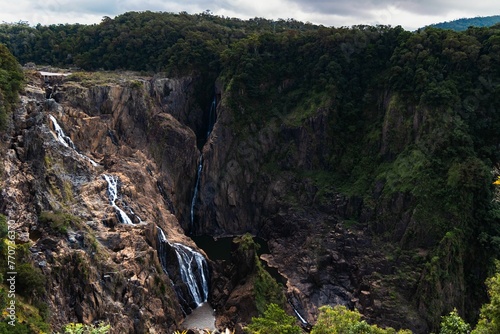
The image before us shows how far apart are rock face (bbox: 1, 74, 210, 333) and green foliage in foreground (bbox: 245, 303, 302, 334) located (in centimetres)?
1018

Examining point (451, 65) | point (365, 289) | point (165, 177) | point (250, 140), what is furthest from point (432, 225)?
point (165, 177)

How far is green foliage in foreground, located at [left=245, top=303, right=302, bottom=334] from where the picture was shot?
96.9 feet

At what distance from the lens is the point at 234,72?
72062mm

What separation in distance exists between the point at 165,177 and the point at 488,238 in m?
39.8

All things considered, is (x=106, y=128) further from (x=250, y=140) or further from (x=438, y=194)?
(x=438, y=194)

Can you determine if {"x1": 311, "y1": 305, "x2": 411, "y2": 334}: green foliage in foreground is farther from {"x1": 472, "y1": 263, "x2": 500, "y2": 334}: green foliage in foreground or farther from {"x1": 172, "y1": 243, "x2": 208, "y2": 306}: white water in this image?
{"x1": 172, "y1": 243, "x2": 208, "y2": 306}: white water

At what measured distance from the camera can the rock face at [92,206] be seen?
33.0 meters

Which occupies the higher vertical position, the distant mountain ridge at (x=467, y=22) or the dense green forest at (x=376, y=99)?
the distant mountain ridge at (x=467, y=22)

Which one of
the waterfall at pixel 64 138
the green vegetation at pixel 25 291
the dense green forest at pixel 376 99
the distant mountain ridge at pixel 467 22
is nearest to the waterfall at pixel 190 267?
the waterfall at pixel 64 138

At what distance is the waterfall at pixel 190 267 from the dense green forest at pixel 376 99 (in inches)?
809

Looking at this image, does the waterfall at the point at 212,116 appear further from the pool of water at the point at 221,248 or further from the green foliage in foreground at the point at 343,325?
the green foliage in foreground at the point at 343,325

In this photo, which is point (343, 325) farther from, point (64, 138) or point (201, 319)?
point (64, 138)

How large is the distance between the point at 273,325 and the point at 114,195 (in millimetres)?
21376

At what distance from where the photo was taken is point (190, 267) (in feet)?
156
